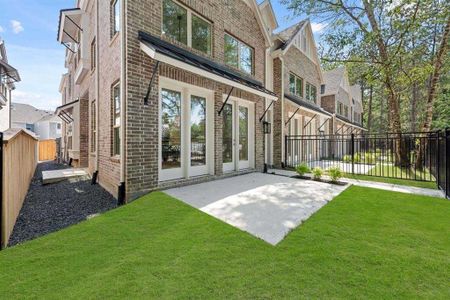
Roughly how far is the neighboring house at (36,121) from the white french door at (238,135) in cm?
3689

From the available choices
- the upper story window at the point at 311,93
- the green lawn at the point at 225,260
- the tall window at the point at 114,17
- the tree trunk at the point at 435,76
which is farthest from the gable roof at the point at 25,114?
the tree trunk at the point at 435,76

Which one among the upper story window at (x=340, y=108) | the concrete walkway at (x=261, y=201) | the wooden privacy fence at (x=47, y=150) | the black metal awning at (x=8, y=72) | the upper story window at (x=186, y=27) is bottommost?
the concrete walkway at (x=261, y=201)

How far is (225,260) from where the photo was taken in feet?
9.02

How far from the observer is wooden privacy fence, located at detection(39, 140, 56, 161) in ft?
69.8


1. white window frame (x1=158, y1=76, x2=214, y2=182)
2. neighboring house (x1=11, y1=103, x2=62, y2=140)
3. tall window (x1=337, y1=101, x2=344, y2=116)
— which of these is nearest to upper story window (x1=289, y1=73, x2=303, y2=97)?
white window frame (x1=158, y1=76, x2=214, y2=182)

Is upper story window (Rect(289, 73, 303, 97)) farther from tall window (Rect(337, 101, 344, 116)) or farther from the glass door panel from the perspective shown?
tall window (Rect(337, 101, 344, 116))

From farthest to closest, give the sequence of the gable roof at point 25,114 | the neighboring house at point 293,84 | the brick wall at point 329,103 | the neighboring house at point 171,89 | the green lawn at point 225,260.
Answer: the gable roof at point 25,114
the brick wall at point 329,103
the neighboring house at point 293,84
the neighboring house at point 171,89
the green lawn at point 225,260

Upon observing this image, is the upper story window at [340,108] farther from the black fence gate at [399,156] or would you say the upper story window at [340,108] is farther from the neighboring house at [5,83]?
the neighboring house at [5,83]

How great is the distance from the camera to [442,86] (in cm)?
2120

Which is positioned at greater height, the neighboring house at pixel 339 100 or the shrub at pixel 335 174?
the neighboring house at pixel 339 100

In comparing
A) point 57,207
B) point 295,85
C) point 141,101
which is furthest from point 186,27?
point 295,85

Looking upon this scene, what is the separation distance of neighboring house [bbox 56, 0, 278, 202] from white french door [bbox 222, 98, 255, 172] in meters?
0.04

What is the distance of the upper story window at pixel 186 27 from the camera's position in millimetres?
6348

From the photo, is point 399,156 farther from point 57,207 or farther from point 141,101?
point 57,207
